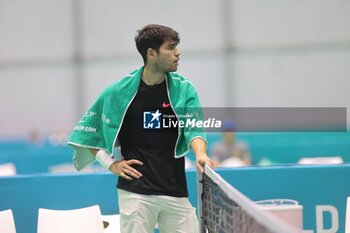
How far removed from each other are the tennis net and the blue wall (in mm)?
1908

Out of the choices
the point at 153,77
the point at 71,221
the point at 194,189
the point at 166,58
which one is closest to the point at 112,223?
the point at 71,221

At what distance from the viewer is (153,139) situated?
3.21 metres

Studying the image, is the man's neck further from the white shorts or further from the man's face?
the white shorts

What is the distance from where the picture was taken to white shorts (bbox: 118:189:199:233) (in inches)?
124

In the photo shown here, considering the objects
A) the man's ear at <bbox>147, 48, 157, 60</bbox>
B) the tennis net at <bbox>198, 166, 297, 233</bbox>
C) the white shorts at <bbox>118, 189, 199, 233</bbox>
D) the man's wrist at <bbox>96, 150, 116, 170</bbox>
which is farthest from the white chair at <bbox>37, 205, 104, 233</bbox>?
the man's ear at <bbox>147, 48, 157, 60</bbox>

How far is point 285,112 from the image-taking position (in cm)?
1034

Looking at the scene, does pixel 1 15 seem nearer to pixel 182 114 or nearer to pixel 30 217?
pixel 30 217

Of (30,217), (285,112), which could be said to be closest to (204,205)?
(30,217)

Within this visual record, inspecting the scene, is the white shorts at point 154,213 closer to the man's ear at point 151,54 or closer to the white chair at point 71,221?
the man's ear at point 151,54

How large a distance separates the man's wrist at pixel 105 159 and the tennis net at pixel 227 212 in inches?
18.7

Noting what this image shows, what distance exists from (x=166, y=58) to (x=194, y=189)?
209 cm

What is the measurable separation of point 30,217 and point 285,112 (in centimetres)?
608

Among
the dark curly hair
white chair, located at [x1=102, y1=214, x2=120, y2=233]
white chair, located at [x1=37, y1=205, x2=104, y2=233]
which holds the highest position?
the dark curly hair

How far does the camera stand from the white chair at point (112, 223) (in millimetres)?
4699
